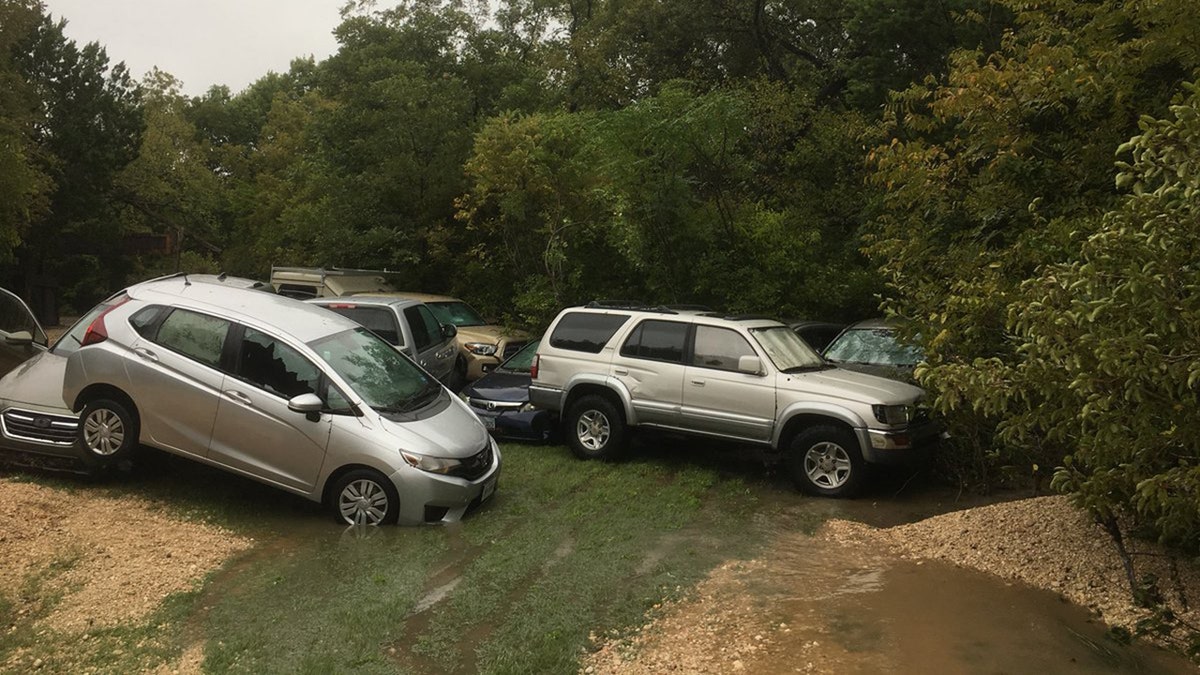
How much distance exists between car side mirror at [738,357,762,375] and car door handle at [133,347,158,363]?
17.5ft

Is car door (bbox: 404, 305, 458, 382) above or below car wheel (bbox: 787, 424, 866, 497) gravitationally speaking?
above

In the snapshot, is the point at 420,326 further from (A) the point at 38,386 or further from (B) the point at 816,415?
(B) the point at 816,415

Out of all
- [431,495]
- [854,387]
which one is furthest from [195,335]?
[854,387]

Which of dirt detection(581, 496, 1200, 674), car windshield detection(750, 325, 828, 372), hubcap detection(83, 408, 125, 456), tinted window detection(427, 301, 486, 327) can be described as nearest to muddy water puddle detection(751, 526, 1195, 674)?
dirt detection(581, 496, 1200, 674)

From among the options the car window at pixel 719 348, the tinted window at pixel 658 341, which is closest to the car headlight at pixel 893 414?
the car window at pixel 719 348

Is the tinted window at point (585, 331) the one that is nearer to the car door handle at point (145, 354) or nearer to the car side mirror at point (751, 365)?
the car side mirror at point (751, 365)

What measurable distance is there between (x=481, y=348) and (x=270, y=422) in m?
7.31

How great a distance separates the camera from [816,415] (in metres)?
8.33

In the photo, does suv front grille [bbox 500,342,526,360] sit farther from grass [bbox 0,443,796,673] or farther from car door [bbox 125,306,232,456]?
car door [bbox 125,306,232,456]

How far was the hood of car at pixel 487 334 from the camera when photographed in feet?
48.1

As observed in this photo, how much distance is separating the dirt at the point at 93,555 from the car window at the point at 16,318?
3.05 m

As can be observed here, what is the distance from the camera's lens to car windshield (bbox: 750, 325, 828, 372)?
886cm

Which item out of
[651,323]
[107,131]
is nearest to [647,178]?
[651,323]

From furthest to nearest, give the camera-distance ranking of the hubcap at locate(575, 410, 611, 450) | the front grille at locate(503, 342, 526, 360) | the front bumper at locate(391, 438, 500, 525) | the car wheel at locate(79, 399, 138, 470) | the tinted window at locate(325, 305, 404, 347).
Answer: the front grille at locate(503, 342, 526, 360), the tinted window at locate(325, 305, 404, 347), the hubcap at locate(575, 410, 611, 450), the car wheel at locate(79, 399, 138, 470), the front bumper at locate(391, 438, 500, 525)
